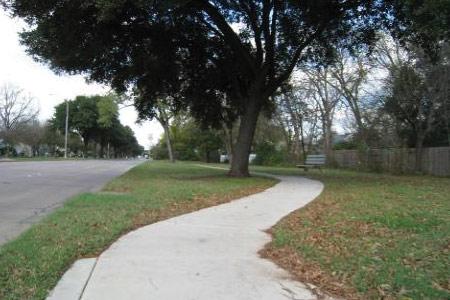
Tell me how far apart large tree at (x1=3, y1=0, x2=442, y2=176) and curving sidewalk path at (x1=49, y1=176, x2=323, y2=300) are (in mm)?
10153

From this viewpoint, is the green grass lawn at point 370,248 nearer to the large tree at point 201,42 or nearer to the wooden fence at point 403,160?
the large tree at point 201,42

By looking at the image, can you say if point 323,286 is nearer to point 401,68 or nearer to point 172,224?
point 172,224

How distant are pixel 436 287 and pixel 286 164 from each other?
135 feet

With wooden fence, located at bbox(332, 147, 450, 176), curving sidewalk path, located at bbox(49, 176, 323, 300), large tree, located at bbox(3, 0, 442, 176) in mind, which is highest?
large tree, located at bbox(3, 0, 442, 176)

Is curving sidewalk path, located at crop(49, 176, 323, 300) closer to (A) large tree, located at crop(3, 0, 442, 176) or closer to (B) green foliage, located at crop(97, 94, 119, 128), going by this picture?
(A) large tree, located at crop(3, 0, 442, 176)

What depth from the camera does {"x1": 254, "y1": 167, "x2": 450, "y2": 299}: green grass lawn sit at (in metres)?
5.76

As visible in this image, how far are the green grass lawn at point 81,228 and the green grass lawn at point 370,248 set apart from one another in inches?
100.0

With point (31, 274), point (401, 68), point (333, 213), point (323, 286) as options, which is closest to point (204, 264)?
point (323, 286)

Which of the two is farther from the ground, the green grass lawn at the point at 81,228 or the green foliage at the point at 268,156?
the green foliage at the point at 268,156

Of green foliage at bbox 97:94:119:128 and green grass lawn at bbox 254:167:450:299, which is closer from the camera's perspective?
green grass lawn at bbox 254:167:450:299

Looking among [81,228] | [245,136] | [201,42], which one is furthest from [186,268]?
[201,42]

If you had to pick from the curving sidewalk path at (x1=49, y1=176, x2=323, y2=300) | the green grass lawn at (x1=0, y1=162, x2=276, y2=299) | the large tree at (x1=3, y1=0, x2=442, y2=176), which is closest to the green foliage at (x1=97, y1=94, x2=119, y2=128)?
the large tree at (x1=3, y1=0, x2=442, y2=176)

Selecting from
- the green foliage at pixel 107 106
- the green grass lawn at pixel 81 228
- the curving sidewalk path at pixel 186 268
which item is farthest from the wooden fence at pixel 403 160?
the green foliage at pixel 107 106

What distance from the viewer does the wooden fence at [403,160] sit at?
1131 inches
